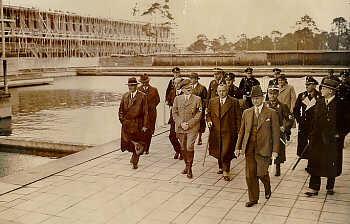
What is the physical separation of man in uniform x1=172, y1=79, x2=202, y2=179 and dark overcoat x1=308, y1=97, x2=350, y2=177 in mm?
1834

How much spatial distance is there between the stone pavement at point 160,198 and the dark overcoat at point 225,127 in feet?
1.58

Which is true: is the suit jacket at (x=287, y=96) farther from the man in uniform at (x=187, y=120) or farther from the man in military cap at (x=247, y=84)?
the man in uniform at (x=187, y=120)

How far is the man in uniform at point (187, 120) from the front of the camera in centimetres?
632

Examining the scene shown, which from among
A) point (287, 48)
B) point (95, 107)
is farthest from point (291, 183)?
point (287, 48)

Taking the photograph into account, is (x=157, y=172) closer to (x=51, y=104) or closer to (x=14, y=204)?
→ (x=14, y=204)

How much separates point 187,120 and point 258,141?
1.71 metres

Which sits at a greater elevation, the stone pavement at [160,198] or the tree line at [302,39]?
the tree line at [302,39]

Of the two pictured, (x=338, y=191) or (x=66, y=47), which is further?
→ (x=66, y=47)

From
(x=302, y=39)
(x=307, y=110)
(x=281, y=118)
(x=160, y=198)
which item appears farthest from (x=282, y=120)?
(x=302, y=39)

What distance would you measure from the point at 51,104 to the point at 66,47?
30277mm

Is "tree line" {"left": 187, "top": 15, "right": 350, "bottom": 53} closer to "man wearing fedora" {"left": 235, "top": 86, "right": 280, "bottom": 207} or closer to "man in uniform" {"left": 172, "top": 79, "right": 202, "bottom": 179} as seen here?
"man wearing fedora" {"left": 235, "top": 86, "right": 280, "bottom": 207}

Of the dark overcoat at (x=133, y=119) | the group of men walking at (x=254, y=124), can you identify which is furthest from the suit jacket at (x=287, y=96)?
the dark overcoat at (x=133, y=119)

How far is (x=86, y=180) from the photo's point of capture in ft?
20.5

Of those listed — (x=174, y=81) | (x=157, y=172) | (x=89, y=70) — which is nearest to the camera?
(x=157, y=172)
